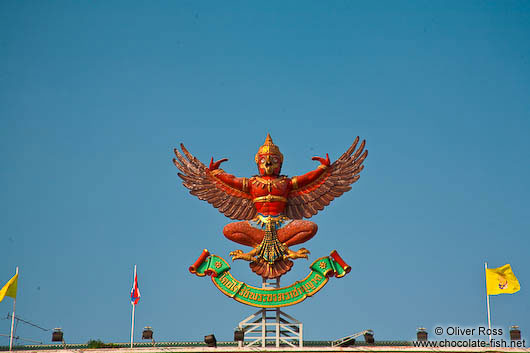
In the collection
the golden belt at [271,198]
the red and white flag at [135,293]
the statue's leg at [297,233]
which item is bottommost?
the red and white flag at [135,293]

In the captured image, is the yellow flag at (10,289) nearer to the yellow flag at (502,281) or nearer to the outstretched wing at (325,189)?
the outstretched wing at (325,189)

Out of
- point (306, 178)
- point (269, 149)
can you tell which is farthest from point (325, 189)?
point (269, 149)

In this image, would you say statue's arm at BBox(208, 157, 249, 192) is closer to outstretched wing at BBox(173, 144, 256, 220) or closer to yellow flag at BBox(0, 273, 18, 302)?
outstretched wing at BBox(173, 144, 256, 220)

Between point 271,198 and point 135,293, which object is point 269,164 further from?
point 135,293

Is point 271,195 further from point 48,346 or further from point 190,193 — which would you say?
point 48,346

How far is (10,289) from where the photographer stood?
48.8m

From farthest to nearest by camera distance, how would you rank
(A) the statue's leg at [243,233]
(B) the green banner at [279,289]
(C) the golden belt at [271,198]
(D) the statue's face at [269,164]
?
(D) the statue's face at [269,164], (C) the golden belt at [271,198], (A) the statue's leg at [243,233], (B) the green banner at [279,289]

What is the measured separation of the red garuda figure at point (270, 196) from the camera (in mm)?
48562

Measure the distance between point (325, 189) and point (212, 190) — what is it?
17.2ft

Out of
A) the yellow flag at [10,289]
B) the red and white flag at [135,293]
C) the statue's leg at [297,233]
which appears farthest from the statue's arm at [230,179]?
the yellow flag at [10,289]

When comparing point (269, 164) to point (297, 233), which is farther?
point (269, 164)

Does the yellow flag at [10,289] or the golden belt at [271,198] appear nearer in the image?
the yellow flag at [10,289]

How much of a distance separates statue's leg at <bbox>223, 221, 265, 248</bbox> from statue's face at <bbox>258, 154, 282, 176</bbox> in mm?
2767

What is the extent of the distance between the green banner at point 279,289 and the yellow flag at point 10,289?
26.2 feet
